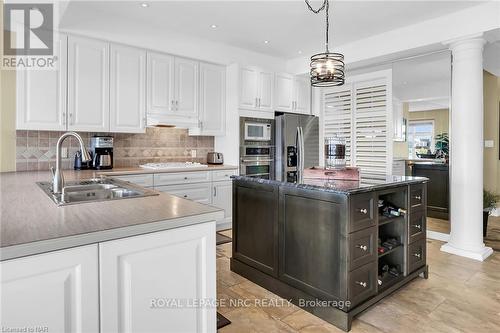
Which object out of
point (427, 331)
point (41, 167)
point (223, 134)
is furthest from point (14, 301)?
point (223, 134)

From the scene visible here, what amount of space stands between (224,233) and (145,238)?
3198 mm

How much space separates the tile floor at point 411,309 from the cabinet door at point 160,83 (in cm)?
221

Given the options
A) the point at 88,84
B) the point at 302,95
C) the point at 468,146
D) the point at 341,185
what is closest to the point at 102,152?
the point at 88,84

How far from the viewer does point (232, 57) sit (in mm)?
4633

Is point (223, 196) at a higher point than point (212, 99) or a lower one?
lower

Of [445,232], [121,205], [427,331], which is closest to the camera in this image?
[121,205]

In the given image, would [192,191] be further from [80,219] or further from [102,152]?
[80,219]

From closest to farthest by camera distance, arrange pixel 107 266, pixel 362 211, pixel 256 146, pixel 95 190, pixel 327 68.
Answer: pixel 107 266
pixel 362 211
pixel 95 190
pixel 327 68
pixel 256 146

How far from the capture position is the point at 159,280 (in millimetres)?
1243

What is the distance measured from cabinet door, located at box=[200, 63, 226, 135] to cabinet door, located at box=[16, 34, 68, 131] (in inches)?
67.1

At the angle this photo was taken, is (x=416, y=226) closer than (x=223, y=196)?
Yes

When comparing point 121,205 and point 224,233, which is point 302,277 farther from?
point 224,233

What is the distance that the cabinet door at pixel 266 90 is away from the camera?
482cm

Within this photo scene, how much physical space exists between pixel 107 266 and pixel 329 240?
144 cm
